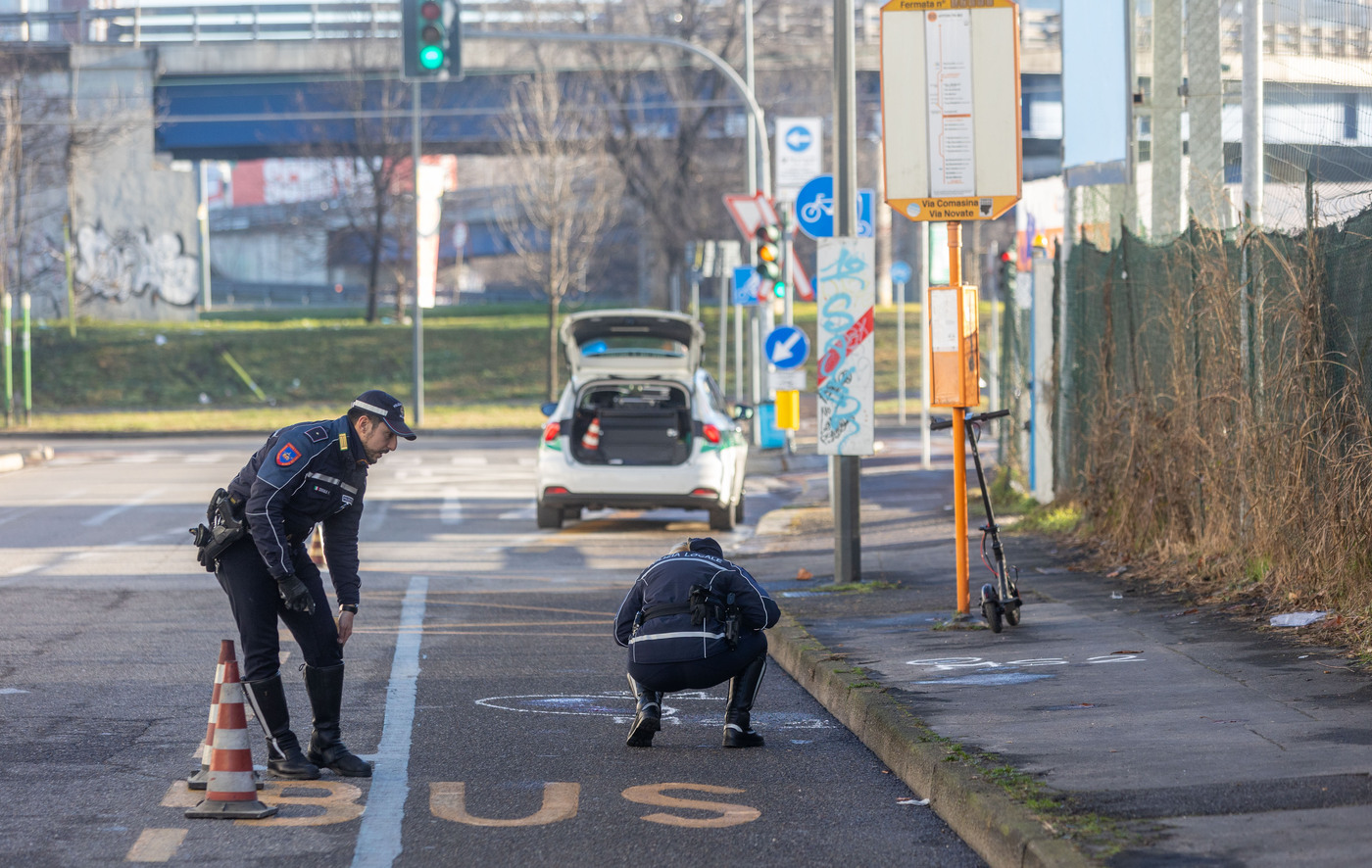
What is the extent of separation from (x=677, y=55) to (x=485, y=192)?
43.8 m

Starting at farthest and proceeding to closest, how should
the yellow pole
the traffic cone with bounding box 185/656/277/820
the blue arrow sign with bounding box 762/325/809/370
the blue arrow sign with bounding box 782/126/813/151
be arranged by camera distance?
the blue arrow sign with bounding box 782/126/813/151 < the blue arrow sign with bounding box 762/325/809/370 < the yellow pole < the traffic cone with bounding box 185/656/277/820

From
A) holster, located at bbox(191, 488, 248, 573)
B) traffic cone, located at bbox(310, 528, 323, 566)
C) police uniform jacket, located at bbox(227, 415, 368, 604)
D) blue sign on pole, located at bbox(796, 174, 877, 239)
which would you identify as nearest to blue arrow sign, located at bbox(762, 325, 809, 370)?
blue sign on pole, located at bbox(796, 174, 877, 239)

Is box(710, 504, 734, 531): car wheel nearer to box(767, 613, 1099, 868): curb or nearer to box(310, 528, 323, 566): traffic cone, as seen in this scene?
box(310, 528, 323, 566): traffic cone

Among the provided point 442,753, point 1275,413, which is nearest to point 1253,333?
point 1275,413

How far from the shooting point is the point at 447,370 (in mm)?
43094

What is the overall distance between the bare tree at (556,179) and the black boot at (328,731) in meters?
31.4

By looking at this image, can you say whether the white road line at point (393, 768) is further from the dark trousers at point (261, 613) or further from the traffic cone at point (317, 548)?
the traffic cone at point (317, 548)

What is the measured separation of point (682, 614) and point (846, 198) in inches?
208

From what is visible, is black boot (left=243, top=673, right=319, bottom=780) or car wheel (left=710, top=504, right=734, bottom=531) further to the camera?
car wheel (left=710, top=504, right=734, bottom=531)

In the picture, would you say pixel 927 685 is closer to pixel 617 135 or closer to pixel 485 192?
pixel 617 135

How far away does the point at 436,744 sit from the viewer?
23.1 feet

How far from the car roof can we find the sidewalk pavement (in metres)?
5.30

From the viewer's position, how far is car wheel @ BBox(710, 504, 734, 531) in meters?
16.1

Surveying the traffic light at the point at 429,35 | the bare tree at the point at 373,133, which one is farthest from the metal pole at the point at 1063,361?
the bare tree at the point at 373,133
